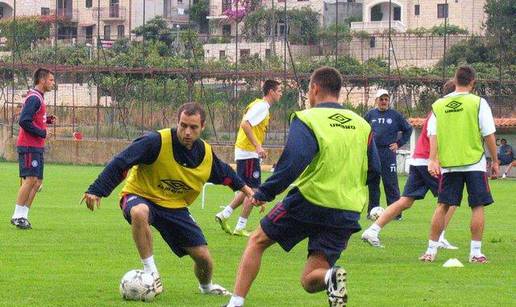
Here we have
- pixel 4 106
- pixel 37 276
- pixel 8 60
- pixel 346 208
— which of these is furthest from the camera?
pixel 8 60

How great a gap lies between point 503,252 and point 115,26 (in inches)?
2837

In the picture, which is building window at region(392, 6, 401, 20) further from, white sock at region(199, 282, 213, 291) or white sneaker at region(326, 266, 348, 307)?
white sneaker at region(326, 266, 348, 307)

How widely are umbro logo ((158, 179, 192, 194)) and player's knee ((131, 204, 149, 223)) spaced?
303 millimetres

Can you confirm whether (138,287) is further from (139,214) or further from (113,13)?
(113,13)

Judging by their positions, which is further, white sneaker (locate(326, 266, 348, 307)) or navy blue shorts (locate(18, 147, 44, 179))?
navy blue shorts (locate(18, 147, 44, 179))

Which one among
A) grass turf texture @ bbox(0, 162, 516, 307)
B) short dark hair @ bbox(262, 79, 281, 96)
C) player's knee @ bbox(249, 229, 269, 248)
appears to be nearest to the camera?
player's knee @ bbox(249, 229, 269, 248)

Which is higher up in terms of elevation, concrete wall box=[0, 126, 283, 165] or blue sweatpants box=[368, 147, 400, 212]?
blue sweatpants box=[368, 147, 400, 212]

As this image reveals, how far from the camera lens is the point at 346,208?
359 inches

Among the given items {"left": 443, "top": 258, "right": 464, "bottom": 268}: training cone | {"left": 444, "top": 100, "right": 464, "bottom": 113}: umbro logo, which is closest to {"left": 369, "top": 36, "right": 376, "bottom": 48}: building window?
{"left": 444, "top": 100, "right": 464, "bottom": 113}: umbro logo

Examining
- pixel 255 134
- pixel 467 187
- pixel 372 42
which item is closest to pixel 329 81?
pixel 467 187

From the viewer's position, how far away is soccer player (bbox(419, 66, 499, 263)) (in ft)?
43.1

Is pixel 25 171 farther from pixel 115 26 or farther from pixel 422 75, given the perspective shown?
pixel 115 26

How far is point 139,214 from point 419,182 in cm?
626

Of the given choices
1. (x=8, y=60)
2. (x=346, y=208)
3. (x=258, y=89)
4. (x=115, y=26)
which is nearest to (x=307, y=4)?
(x=115, y=26)
